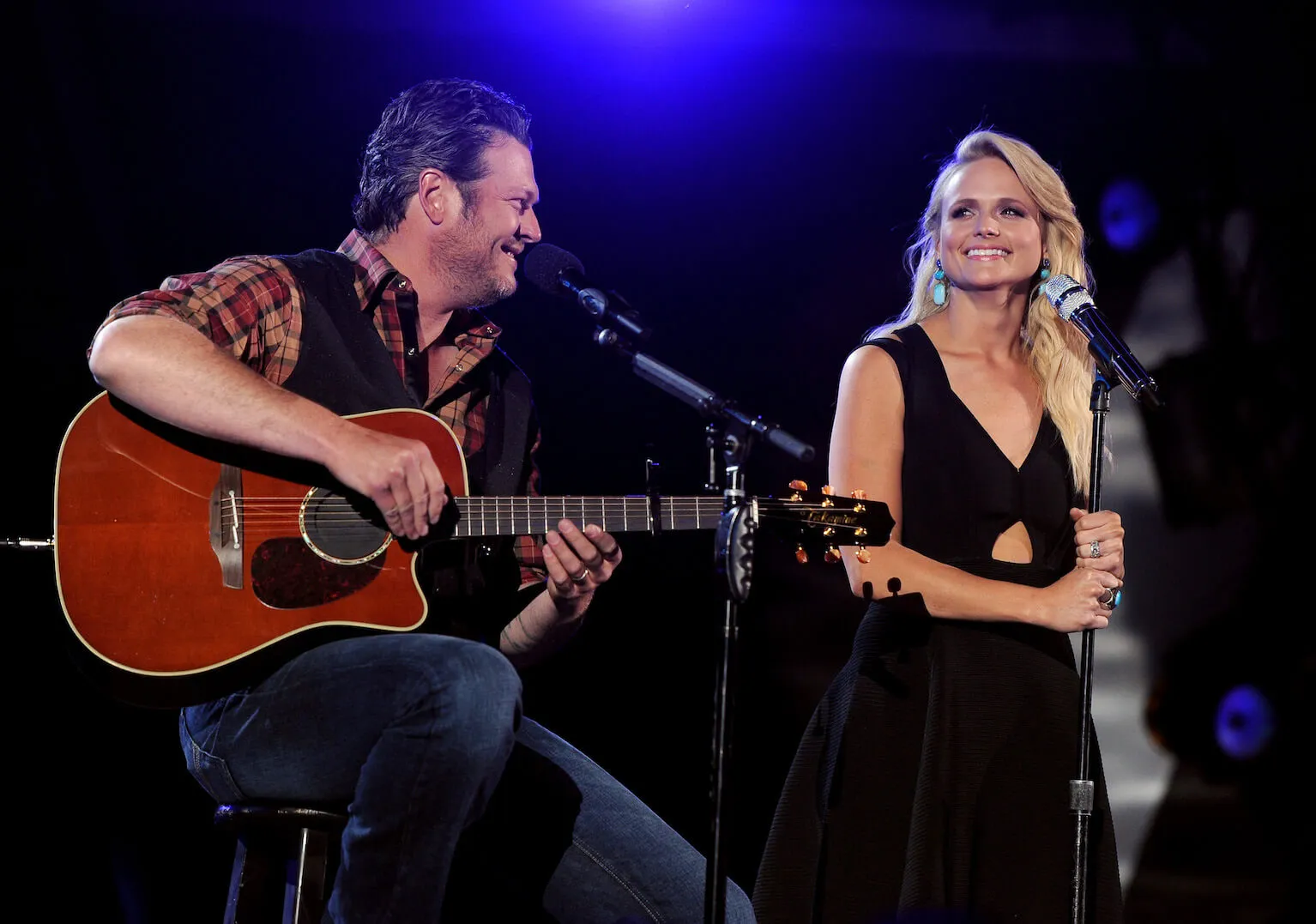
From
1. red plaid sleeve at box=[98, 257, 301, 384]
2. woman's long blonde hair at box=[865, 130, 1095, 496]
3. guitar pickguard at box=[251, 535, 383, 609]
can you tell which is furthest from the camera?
woman's long blonde hair at box=[865, 130, 1095, 496]

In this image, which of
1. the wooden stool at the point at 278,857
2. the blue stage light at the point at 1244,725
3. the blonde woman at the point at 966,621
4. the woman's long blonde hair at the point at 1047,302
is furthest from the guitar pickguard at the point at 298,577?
the blue stage light at the point at 1244,725

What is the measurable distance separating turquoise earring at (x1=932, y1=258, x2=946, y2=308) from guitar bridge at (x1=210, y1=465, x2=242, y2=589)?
1.89 meters

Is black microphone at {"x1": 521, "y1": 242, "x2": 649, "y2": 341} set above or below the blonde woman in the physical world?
above

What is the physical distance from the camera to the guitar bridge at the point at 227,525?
7.18 ft

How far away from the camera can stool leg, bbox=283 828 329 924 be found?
2.13 meters

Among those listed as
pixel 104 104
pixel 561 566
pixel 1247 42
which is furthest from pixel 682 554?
pixel 1247 42

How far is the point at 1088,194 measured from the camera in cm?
436

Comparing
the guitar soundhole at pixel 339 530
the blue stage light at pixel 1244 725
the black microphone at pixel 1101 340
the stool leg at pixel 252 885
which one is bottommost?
the blue stage light at pixel 1244 725

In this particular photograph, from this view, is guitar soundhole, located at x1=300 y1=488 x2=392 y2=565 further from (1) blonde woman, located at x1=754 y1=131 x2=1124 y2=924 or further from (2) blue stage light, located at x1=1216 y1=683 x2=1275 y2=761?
(2) blue stage light, located at x1=1216 y1=683 x2=1275 y2=761

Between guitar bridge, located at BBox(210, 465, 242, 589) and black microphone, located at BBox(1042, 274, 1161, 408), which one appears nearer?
guitar bridge, located at BBox(210, 465, 242, 589)

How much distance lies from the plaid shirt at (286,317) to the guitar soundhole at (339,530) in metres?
0.36

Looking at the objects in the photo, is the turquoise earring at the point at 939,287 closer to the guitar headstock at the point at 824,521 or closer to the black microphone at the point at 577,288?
the guitar headstock at the point at 824,521

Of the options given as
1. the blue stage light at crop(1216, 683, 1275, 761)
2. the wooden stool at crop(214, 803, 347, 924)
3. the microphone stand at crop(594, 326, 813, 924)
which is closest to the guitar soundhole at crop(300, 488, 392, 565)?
the wooden stool at crop(214, 803, 347, 924)

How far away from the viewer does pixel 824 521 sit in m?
2.33
